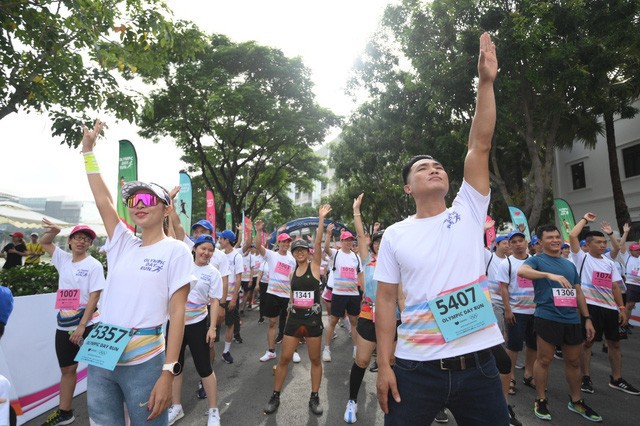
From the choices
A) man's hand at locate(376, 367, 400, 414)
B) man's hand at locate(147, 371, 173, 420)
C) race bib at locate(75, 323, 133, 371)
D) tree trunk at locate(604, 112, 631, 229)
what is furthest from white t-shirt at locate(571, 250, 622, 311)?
tree trunk at locate(604, 112, 631, 229)

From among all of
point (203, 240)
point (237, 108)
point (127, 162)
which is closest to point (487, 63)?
point (203, 240)

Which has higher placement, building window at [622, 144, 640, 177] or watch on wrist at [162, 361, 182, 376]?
building window at [622, 144, 640, 177]

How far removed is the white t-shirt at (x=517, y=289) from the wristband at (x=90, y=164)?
4.64 m

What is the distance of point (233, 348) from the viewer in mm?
7191

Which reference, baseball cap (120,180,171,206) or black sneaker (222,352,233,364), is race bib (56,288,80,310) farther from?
black sneaker (222,352,233,364)

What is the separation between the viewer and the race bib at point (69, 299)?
3920mm

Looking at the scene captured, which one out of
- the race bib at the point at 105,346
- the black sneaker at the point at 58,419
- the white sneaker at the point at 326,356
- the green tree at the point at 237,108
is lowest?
the white sneaker at the point at 326,356

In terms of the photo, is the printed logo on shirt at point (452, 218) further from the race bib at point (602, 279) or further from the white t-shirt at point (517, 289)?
the race bib at point (602, 279)

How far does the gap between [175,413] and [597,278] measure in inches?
214

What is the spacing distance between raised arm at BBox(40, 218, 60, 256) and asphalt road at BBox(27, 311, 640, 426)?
1.85m

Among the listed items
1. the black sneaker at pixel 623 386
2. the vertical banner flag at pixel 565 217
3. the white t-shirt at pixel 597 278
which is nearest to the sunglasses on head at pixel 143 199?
the white t-shirt at pixel 597 278

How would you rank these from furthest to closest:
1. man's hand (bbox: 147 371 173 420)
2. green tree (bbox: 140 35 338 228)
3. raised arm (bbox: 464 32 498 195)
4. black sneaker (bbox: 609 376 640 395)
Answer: green tree (bbox: 140 35 338 228), black sneaker (bbox: 609 376 640 395), raised arm (bbox: 464 32 498 195), man's hand (bbox: 147 371 173 420)

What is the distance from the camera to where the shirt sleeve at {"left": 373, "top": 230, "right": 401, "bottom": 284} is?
6.69 ft

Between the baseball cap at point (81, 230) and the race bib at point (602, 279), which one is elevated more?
the baseball cap at point (81, 230)
